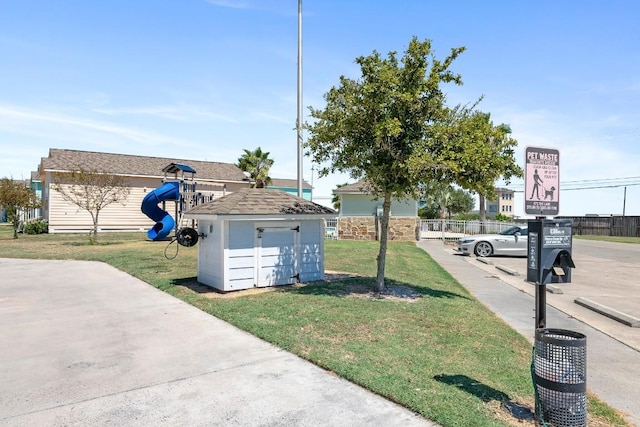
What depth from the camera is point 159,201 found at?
21312 mm

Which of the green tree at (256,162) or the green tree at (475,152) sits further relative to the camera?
the green tree at (256,162)

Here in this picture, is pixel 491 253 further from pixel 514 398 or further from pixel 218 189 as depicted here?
pixel 218 189

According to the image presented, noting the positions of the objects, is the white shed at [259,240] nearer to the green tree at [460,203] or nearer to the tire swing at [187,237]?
the tire swing at [187,237]

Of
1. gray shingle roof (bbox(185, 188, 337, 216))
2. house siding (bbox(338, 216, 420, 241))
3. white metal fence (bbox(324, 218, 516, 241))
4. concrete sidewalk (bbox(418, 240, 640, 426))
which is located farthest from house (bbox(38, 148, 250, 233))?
concrete sidewalk (bbox(418, 240, 640, 426))

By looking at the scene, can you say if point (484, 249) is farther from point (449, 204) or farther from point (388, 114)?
point (449, 204)

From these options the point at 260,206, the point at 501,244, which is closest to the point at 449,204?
the point at 501,244

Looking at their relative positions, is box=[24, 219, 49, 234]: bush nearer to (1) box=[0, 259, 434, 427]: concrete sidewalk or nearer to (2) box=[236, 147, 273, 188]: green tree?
(2) box=[236, 147, 273, 188]: green tree

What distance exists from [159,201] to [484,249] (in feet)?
52.4

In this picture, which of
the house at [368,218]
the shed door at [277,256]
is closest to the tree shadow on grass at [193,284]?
the shed door at [277,256]

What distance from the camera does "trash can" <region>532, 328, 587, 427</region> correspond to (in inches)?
140

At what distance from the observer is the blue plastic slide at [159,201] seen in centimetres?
2112

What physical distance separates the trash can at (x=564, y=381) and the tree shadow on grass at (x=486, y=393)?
0.82 feet

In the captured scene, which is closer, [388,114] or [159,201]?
[388,114]

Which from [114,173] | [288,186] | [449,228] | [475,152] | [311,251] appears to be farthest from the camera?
[288,186]
